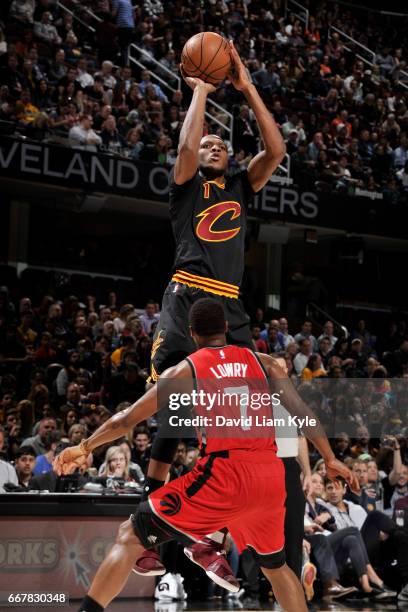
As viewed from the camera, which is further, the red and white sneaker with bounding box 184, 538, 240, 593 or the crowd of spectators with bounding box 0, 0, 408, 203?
the crowd of spectators with bounding box 0, 0, 408, 203

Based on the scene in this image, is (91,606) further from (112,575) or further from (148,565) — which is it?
(148,565)

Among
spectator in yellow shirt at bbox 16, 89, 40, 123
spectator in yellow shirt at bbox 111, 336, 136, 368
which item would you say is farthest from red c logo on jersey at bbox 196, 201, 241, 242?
spectator in yellow shirt at bbox 16, 89, 40, 123

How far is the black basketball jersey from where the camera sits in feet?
16.7

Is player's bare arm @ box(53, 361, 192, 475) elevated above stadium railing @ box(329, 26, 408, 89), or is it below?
below

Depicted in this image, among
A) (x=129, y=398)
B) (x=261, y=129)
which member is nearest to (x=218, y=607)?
(x=261, y=129)

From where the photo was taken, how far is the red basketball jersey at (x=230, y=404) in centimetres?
424

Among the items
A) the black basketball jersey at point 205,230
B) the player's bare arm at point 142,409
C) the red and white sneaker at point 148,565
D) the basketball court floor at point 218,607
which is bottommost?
the basketball court floor at point 218,607

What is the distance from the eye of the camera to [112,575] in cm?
419

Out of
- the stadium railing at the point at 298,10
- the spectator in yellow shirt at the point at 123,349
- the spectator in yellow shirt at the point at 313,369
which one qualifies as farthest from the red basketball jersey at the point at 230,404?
the stadium railing at the point at 298,10

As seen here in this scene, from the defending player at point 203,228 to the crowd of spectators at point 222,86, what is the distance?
8.53 metres

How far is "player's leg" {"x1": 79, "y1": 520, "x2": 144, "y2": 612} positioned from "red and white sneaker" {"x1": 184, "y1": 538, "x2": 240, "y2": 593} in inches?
14.0

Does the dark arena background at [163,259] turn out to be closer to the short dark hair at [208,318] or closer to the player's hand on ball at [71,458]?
the player's hand on ball at [71,458]

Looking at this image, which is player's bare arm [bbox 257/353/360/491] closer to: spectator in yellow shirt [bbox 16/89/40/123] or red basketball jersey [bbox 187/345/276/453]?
red basketball jersey [bbox 187/345/276/453]

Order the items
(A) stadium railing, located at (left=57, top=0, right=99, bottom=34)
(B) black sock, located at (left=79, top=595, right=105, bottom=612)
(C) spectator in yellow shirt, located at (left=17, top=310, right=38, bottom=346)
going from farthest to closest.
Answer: (A) stadium railing, located at (left=57, top=0, right=99, bottom=34) → (C) spectator in yellow shirt, located at (left=17, top=310, right=38, bottom=346) → (B) black sock, located at (left=79, top=595, right=105, bottom=612)
